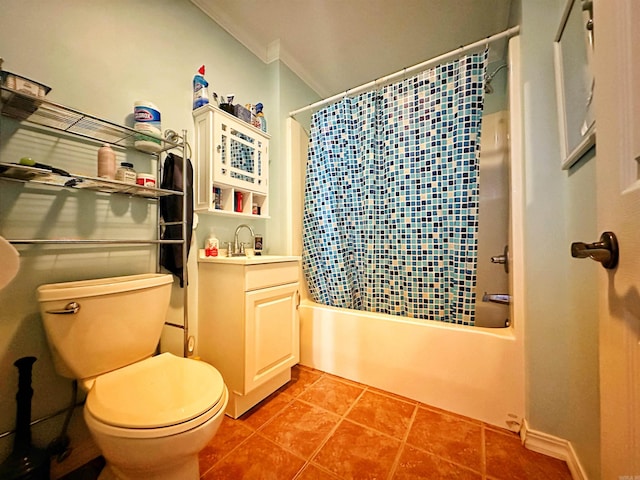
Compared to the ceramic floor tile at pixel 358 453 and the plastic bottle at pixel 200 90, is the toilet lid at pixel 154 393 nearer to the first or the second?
the ceramic floor tile at pixel 358 453

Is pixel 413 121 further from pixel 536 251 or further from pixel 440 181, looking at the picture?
pixel 536 251

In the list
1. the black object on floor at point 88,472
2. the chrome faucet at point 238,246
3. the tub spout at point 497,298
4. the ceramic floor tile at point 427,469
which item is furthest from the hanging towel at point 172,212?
the tub spout at point 497,298

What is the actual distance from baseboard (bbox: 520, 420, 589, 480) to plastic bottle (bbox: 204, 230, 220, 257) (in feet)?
5.79

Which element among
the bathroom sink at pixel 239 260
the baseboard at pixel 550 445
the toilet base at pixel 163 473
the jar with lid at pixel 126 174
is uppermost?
the jar with lid at pixel 126 174

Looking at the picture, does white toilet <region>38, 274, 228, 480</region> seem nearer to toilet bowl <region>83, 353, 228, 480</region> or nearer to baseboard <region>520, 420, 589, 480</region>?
toilet bowl <region>83, 353, 228, 480</region>

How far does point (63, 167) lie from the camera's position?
1012mm

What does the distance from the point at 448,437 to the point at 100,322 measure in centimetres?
154

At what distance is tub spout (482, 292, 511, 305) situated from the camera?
1756 mm

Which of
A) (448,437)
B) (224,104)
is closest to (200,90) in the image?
(224,104)

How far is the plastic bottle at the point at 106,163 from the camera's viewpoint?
3.31ft

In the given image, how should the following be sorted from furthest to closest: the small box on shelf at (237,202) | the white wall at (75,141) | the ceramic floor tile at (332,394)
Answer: the small box on shelf at (237,202) → the ceramic floor tile at (332,394) → the white wall at (75,141)

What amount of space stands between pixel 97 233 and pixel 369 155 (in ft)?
4.94

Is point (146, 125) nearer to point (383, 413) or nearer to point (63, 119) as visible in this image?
point (63, 119)

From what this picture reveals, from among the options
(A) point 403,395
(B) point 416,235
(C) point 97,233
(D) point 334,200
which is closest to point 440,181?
(B) point 416,235
